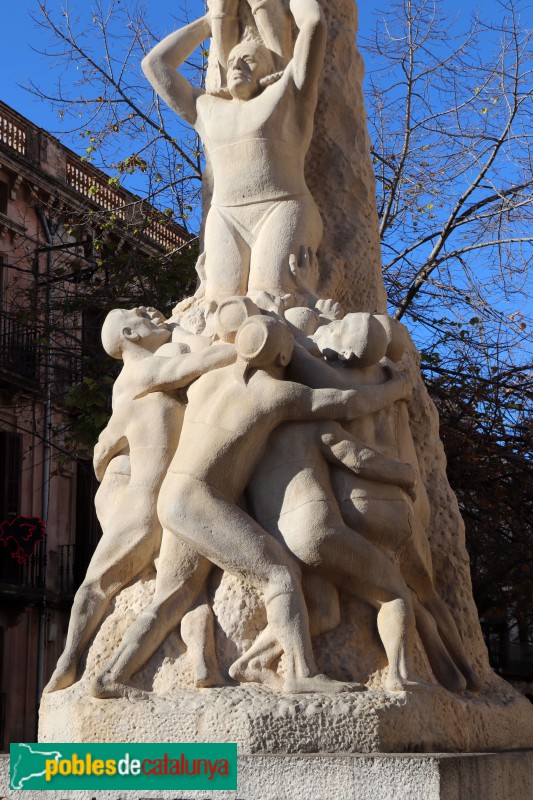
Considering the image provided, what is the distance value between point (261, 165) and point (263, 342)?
1.39m

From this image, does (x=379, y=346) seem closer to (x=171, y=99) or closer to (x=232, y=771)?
(x=232, y=771)

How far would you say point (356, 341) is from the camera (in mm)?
4656

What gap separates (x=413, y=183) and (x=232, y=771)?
26.3 ft

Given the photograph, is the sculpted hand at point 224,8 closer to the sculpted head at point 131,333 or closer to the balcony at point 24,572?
the sculpted head at point 131,333

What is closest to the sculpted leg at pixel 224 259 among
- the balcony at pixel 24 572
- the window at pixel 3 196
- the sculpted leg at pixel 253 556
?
the sculpted leg at pixel 253 556

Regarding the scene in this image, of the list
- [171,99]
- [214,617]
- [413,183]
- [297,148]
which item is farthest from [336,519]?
[413,183]

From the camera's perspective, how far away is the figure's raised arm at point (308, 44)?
5500 millimetres

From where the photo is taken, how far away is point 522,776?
182 inches

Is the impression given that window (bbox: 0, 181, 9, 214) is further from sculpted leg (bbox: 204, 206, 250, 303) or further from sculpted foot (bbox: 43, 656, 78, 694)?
sculpted foot (bbox: 43, 656, 78, 694)

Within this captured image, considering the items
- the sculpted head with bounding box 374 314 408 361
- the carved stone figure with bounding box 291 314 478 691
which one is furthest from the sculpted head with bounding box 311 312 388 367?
the sculpted head with bounding box 374 314 408 361

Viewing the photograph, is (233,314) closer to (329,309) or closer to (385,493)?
(329,309)

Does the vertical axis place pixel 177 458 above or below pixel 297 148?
below

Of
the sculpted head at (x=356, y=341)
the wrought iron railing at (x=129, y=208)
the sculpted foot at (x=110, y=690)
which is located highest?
the wrought iron railing at (x=129, y=208)

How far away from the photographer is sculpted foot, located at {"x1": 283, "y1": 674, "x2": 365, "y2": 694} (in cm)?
416
